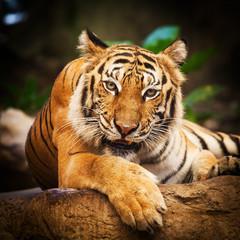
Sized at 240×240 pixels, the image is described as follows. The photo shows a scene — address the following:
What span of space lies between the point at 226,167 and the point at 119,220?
638 mm

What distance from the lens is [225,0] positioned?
6.25m

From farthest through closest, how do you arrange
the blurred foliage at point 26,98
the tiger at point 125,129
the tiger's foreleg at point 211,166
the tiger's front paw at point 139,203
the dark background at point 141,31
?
the dark background at point 141,31
the blurred foliage at point 26,98
the tiger's foreleg at point 211,166
the tiger at point 125,129
the tiger's front paw at point 139,203

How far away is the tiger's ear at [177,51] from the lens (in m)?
1.53

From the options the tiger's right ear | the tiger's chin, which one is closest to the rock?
the tiger's chin

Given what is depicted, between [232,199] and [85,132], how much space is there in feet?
2.62

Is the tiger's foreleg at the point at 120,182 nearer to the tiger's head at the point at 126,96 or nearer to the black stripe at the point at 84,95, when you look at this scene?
the tiger's head at the point at 126,96

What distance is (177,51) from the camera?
1534 mm

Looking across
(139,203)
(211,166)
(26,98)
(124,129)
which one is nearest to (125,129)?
(124,129)

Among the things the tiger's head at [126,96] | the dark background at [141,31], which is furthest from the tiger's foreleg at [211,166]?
the dark background at [141,31]

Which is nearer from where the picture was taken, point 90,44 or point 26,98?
point 90,44

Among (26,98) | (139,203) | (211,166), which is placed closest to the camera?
(139,203)

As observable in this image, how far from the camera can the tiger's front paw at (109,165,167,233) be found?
118 cm

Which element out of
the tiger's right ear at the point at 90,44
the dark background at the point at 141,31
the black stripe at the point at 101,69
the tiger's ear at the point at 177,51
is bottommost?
the black stripe at the point at 101,69

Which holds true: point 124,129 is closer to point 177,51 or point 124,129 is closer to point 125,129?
point 125,129
